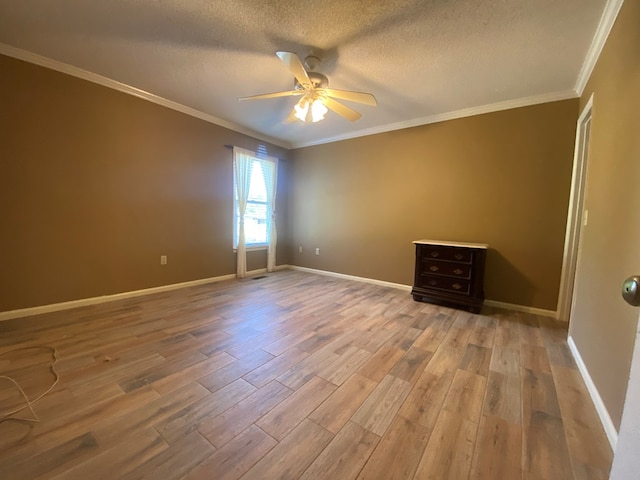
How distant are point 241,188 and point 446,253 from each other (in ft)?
10.3

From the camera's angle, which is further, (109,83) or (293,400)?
(109,83)

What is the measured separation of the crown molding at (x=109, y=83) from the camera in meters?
2.34

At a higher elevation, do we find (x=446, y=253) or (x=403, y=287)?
(x=446, y=253)

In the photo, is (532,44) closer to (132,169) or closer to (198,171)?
(198,171)

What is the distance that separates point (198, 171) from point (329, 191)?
2090 mm

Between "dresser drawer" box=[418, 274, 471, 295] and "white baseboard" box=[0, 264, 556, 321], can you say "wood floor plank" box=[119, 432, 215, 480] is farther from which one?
"dresser drawer" box=[418, 274, 471, 295]

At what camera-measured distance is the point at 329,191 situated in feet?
15.0

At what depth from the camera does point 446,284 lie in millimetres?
3102

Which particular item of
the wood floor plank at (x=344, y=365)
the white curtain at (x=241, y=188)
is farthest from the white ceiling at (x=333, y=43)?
the wood floor plank at (x=344, y=365)

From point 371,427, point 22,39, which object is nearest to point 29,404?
point 371,427

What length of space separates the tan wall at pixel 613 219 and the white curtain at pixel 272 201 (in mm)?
4023

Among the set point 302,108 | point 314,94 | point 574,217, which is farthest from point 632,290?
point 574,217

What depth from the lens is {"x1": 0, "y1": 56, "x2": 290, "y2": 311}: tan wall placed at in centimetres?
241

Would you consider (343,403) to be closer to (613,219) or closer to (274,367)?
(274,367)
